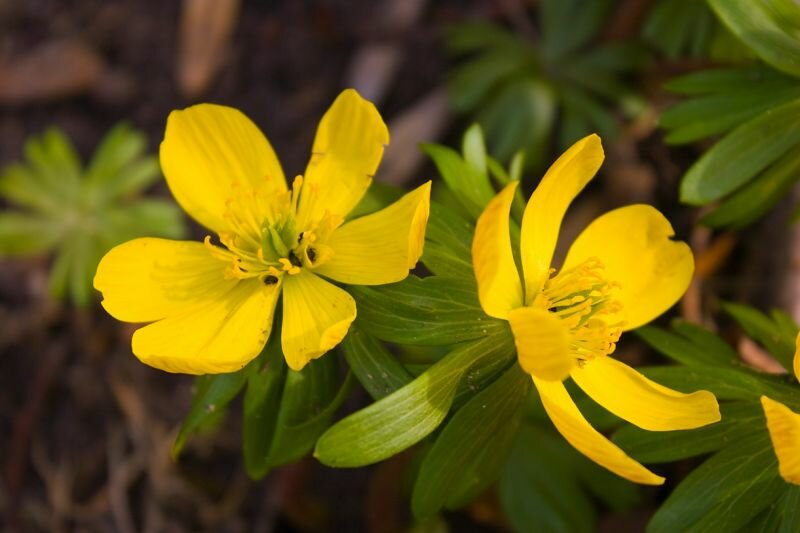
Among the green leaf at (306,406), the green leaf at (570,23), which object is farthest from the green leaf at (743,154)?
the green leaf at (570,23)

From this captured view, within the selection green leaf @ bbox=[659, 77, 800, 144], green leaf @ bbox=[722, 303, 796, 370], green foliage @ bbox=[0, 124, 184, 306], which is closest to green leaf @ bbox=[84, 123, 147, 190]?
green foliage @ bbox=[0, 124, 184, 306]

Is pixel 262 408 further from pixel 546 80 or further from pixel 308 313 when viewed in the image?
pixel 546 80

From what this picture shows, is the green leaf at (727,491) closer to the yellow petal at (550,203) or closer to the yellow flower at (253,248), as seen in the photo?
the yellow petal at (550,203)

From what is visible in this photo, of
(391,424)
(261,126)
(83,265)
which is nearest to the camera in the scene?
(391,424)

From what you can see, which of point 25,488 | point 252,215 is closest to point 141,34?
point 25,488

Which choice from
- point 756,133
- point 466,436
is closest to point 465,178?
point 466,436

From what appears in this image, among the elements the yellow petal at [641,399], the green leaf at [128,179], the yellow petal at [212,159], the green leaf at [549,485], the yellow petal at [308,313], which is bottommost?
the green leaf at [549,485]

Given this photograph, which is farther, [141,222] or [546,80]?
[546,80]
